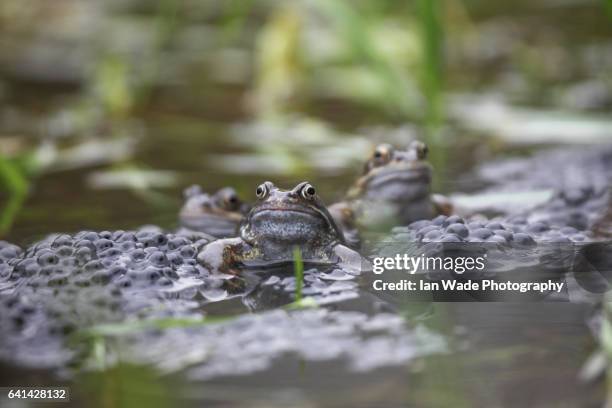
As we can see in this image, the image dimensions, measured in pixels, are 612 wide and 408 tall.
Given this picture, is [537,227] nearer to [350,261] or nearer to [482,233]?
[482,233]

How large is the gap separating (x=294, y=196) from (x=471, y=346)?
117cm

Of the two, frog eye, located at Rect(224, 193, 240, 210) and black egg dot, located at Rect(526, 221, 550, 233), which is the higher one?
frog eye, located at Rect(224, 193, 240, 210)

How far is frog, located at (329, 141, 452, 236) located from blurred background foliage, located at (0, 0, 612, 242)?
2.32 feet

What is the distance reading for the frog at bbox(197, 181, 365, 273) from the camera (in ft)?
13.3

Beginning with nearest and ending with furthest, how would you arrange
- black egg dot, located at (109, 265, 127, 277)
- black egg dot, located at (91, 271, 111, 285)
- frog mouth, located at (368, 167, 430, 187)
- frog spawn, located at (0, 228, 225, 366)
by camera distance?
frog spawn, located at (0, 228, 225, 366) → black egg dot, located at (91, 271, 111, 285) → black egg dot, located at (109, 265, 127, 277) → frog mouth, located at (368, 167, 430, 187)

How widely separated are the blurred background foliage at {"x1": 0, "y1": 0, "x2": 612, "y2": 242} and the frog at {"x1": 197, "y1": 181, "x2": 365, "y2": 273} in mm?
1124

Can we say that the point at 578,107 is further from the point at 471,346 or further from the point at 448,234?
the point at 471,346

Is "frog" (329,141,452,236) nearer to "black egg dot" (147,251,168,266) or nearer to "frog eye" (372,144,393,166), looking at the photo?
"frog eye" (372,144,393,166)

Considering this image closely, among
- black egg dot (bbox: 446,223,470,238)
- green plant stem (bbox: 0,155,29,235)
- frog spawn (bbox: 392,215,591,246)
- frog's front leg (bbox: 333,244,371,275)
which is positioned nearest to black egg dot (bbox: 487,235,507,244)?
frog spawn (bbox: 392,215,591,246)

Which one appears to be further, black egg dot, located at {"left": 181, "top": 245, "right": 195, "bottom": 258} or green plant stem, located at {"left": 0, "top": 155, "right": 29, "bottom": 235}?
green plant stem, located at {"left": 0, "top": 155, "right": 29, "bottom": 235}

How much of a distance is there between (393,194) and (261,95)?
4.24 metres

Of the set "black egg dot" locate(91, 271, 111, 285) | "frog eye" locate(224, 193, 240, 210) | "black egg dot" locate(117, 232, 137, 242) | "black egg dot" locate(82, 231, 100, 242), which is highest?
"frog eye" locate(224, 193, 240, 210)

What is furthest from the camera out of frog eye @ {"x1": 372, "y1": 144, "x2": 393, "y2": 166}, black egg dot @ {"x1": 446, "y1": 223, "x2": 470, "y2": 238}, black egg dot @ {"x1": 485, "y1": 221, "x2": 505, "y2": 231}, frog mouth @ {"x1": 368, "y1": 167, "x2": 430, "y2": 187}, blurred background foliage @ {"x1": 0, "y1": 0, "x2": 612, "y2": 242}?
blurred background foliage @ {"x1": 0, "y1": 0, "x2": 612, "y2": 242}

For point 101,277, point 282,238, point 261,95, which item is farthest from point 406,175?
point 261,95
